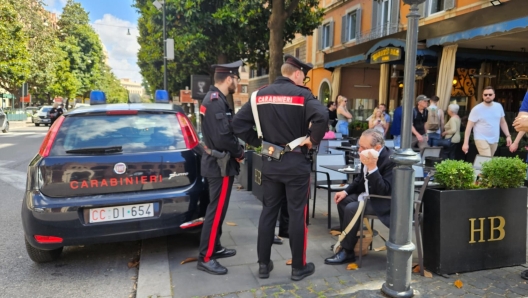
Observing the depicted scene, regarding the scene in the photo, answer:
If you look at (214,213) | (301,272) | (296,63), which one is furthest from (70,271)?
(296,63)

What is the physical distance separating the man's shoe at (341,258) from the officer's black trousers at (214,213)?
109 centimetres

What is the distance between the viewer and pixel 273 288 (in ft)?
10.4

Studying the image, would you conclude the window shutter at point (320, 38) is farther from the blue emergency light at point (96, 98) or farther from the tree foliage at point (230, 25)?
the blue emergency light at point (96, 98)

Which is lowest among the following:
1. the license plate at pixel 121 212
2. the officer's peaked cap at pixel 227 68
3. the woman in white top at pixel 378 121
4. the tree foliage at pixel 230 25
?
the license plate at pixel 121 212

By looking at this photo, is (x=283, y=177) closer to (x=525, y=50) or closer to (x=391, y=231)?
(x=391, y=231)

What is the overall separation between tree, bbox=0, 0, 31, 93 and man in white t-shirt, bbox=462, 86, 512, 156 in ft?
69.6

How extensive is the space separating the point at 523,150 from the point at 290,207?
740 cm

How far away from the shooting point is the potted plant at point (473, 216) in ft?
10.8

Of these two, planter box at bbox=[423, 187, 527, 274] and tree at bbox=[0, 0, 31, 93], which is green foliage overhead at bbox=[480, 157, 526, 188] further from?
tree at bbox=[0, 0, 31, 93]

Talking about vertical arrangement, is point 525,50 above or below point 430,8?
below

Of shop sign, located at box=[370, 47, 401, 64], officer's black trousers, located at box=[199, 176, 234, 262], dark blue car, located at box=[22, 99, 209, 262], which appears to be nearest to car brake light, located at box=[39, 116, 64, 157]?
dark blue car, located at box=[22, 99, 209, 262]

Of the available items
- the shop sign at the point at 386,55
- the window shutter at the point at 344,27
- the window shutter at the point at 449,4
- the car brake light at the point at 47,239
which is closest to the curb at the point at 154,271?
the car brake light at the point at 47,239

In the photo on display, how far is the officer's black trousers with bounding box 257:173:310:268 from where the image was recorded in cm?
320

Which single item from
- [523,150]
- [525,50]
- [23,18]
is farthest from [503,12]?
[23,18]
